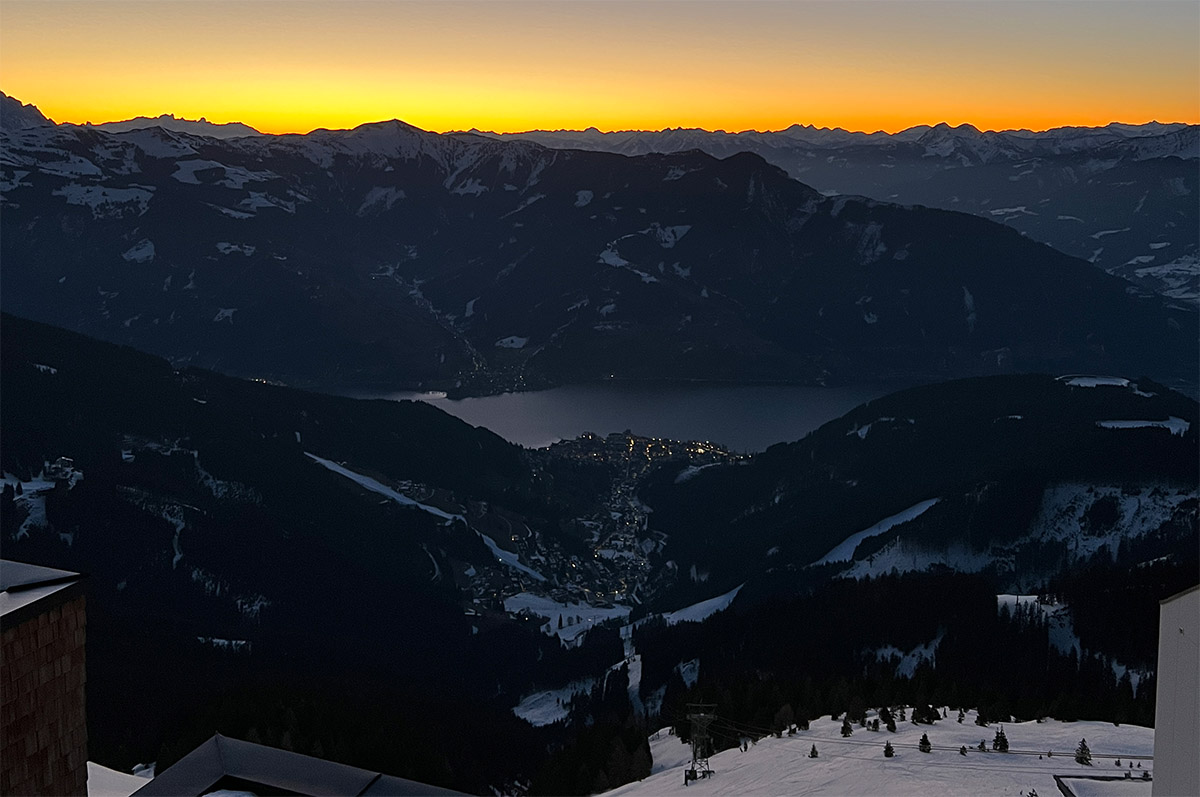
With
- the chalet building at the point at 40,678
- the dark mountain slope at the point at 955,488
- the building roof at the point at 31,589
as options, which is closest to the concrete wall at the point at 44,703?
the chalet building at the point at 40,678

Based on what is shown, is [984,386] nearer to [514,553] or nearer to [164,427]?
[514,553]

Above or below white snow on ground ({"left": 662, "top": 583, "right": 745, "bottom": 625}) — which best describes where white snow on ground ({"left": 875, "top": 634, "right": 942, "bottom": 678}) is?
above

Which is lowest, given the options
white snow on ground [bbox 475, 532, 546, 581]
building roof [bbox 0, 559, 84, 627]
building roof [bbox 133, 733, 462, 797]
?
white snow on ground [bbox 475, 532, 546, 581]

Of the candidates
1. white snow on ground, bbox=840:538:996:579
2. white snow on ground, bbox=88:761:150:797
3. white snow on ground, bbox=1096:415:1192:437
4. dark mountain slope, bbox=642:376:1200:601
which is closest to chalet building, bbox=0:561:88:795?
white snow on ground, bbox=88:761:150:797

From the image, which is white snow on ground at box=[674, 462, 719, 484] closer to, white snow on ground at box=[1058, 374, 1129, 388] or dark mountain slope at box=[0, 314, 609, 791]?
dark mountain slope at box=[0, 314, 609, 791]

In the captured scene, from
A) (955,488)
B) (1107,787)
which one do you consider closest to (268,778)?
(1107,787)

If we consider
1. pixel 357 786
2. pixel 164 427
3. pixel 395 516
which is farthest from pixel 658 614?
pixel 357 786

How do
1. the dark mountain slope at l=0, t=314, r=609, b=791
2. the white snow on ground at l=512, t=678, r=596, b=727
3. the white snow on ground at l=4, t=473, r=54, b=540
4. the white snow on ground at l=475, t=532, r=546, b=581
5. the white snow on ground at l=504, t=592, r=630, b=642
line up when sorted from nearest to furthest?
1. the dark mountain slope at l=0, t=314, r=609, b=791
2. the white snow on ground at l=512, t=678, r=596, b=727
3. the white snow on ground at l=4, t=473, r=54, b=540
4. the white snow on ground at l=504, t=592, r=630, b=642
5. the white snow on ground at l=475, t=532, r=546, b=581

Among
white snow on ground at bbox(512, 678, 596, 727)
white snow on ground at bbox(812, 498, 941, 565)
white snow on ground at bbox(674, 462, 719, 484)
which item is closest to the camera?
white snow on ground at bbox(512, 678, 596, 727)
